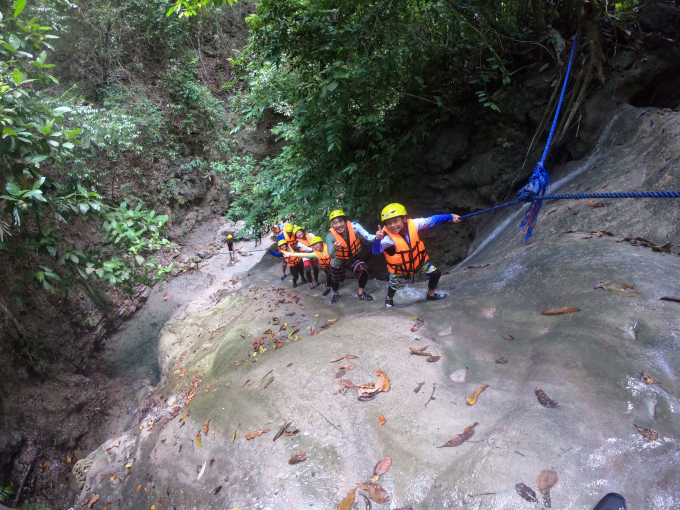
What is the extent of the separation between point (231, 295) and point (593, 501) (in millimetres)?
8471

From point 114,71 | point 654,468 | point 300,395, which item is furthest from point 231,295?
point 114,71

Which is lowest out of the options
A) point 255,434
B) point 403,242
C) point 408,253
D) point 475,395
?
point 255,434

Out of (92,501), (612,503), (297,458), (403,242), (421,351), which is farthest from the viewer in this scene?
(403,242)

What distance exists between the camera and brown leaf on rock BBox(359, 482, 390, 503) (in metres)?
2.25

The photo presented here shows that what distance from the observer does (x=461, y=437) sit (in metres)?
2.35

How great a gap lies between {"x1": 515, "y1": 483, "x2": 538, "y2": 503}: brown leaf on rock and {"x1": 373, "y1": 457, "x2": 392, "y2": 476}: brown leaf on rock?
82 cm

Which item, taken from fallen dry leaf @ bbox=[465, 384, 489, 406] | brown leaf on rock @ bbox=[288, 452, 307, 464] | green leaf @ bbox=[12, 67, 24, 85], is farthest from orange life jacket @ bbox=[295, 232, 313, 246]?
fallen dry leaf @ bbox=[465, 384, 489, 406]

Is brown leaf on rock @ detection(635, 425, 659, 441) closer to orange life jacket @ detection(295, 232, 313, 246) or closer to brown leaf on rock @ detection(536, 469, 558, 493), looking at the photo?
brown leaf on rock @ detection(536, 469, 558, 493)

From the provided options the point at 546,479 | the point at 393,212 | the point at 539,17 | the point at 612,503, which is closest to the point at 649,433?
the point at 612,503

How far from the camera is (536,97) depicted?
655cm

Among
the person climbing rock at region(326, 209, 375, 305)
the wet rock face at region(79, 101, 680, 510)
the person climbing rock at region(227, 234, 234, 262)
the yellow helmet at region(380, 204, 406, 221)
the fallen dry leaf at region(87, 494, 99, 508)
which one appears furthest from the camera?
the person climbing rock at region(227, 234, 234, 262)

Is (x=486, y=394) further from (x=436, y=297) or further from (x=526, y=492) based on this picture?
(x=436, y=297)

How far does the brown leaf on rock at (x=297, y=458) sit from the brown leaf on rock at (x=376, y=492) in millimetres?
539

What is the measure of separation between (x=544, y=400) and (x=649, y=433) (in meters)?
0.52
